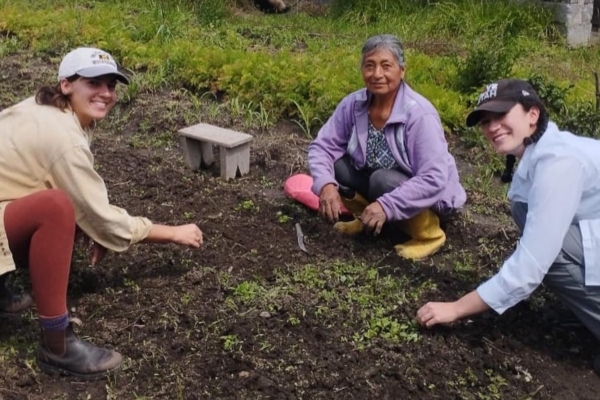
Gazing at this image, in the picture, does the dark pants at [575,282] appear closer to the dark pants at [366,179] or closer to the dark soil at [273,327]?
the dark soil at [273,327]

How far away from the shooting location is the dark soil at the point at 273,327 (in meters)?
3.21

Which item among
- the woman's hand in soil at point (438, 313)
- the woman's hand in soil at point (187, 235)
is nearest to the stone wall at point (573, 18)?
the woman's hand in soil at point (438, 313)

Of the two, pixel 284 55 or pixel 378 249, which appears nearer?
pixel 378 249

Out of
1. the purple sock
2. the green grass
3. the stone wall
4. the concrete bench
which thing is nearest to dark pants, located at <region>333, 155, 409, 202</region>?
the concrete bench

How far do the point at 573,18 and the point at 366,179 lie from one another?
5296mm

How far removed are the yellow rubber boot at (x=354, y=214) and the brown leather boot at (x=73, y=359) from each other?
1.59m

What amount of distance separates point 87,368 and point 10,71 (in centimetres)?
436

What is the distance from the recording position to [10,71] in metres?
6.94

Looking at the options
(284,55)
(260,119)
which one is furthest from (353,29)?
(260,119)

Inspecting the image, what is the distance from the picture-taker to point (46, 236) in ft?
10.1

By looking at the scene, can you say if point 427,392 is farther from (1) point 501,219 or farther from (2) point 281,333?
(1) point 501,219

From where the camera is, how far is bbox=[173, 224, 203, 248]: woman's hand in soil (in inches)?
141

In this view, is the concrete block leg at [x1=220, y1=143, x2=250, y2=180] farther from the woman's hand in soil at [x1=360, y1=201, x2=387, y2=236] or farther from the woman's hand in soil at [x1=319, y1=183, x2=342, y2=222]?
the woman's hand in soil at [x1=360, y1=201, x2=387, y2=236]

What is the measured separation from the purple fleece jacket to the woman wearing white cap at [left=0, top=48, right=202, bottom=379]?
135cm
